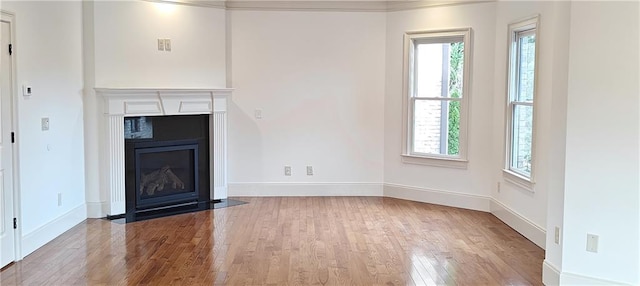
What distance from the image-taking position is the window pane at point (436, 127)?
6621mm

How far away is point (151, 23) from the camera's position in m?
6.27

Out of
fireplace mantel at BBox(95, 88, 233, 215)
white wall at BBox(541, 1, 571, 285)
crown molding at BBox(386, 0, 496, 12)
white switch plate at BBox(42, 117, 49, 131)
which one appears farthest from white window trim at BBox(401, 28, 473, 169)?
white switch plate at BBox(42, 117, 49, 131)

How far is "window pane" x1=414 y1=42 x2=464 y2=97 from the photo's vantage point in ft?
21.5

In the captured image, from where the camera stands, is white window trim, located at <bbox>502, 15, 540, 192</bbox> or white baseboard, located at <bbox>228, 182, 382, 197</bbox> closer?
white window trim, located at <bbox>502, 15, 540, 192</bbox>

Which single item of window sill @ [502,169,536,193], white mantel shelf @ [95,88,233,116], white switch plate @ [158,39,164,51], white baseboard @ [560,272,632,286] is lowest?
white baseboard @ [560,272,632,286]

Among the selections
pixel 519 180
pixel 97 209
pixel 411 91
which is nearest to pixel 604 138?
pixel 519 180

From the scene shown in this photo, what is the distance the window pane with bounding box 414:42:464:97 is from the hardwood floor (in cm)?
145

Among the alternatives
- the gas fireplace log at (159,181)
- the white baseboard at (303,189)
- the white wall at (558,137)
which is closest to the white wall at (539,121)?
the white wall at (558,137)

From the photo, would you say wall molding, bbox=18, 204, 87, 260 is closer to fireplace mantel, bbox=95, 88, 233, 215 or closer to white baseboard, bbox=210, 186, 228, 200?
fireplace mantel, bbox=95, 88, 233, 215

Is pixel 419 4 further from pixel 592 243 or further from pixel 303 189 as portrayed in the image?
pixel 592 243

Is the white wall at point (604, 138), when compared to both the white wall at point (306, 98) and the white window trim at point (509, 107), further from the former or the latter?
the white wall at point (306, 98)

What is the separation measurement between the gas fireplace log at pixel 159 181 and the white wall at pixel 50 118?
2.32ft

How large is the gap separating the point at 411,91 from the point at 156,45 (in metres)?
3.04

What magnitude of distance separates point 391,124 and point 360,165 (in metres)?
0.67
